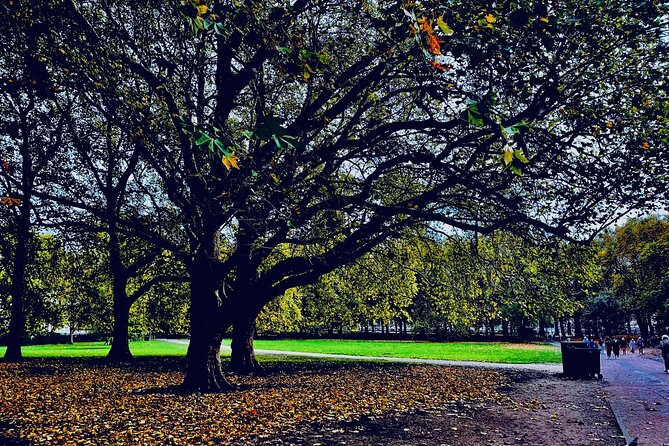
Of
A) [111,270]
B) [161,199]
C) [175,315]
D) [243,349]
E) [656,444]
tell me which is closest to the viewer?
[656,444]

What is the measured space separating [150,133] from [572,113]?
7822 millimetres

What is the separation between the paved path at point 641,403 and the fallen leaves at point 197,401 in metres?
2.89

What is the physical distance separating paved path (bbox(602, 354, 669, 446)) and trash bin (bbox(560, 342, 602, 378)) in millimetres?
532

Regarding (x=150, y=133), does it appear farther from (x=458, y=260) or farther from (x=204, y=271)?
(x=458, y=260)

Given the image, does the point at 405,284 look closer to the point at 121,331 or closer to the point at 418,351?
the point at 121,331

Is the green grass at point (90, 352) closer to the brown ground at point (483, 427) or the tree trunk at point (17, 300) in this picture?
the tree trunk at point (17, 300)

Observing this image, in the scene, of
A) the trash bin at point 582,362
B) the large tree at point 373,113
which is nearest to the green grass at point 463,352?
the trash bin at point 582,362

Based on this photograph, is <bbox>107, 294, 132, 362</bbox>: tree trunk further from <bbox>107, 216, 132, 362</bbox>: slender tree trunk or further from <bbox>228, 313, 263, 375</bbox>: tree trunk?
<bbox>228, 313, 263, 375</bbox>: tree trunk

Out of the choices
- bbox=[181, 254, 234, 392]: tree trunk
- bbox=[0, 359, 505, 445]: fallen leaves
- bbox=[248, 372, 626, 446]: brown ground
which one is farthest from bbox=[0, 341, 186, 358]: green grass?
bbox=[248, 372, 626, 446]: brown ground

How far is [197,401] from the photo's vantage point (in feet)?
34.7

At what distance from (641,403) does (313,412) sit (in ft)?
24.9

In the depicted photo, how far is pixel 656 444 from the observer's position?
7.03 meters

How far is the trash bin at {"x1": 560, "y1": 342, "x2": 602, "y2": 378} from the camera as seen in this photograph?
16156 millimetres

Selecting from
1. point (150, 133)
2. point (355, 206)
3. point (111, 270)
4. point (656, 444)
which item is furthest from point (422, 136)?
point (111, 270)
